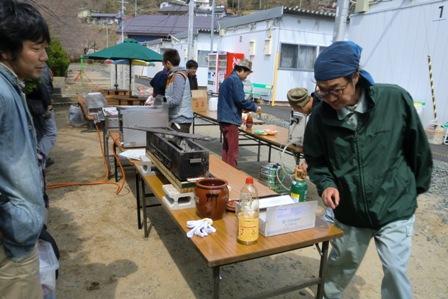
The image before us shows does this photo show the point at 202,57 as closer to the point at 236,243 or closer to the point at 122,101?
the point at 122,101

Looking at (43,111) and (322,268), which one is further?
(43,111)

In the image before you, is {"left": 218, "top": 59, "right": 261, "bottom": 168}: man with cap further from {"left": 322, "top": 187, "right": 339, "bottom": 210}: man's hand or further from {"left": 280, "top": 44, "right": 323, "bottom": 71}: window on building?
{"left": 280, "top": 44, "right": 323, "bottom": 71}: window on building

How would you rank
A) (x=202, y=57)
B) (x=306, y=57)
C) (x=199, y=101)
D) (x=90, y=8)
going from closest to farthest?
(x=199, y=101), (x=306, y=57), (x=90, y=8), (x=202, y=57)

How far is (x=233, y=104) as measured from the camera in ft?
16.6

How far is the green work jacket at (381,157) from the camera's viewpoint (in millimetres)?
1866

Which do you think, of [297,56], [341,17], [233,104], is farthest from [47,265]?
[297,56]

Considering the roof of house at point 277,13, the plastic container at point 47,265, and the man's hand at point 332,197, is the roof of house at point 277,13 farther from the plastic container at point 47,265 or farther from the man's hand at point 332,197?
the plastic container at point 47,265

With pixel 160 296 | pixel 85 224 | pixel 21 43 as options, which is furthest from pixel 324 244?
pixel 85 224

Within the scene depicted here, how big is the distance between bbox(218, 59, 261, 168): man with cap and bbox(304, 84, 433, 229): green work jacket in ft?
10.1

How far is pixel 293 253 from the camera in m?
3.42

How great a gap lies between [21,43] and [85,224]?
2.98 meters

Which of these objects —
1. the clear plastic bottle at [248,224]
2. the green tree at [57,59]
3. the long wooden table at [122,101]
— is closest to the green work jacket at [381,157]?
the clear plastic bottle at [248,224]

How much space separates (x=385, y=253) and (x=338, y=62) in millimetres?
1071

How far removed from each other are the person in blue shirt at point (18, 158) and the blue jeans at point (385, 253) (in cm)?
167
